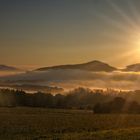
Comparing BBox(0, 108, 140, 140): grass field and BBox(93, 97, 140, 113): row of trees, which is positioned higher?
BBox(93, 97, 140, 113): row of trees

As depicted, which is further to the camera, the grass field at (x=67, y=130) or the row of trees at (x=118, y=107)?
the row of trees at (x=118, y=107)

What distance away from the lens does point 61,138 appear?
119ft

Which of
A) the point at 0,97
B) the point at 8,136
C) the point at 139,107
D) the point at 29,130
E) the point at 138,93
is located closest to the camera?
the point at 8,136

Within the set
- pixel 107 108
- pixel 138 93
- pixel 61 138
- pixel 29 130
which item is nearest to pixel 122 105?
pixel 107 108

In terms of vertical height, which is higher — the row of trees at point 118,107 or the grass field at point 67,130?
the row of trees at point 118,107

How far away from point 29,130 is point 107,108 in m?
76.5

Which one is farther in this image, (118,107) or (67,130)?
(118,107)

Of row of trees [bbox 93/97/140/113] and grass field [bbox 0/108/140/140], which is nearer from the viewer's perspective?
grass field [bbox 0/108/140/140]

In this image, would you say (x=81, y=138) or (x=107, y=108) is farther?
(x=107, y=108)

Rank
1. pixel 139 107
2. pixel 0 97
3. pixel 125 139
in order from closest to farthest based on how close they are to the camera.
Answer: pixel 125 139, pixel 139 107, pixel 0 97

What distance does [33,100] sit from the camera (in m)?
200

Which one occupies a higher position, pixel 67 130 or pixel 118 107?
pixel 118 107

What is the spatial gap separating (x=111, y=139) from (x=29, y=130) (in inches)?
545

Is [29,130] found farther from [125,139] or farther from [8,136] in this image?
[125,139]
